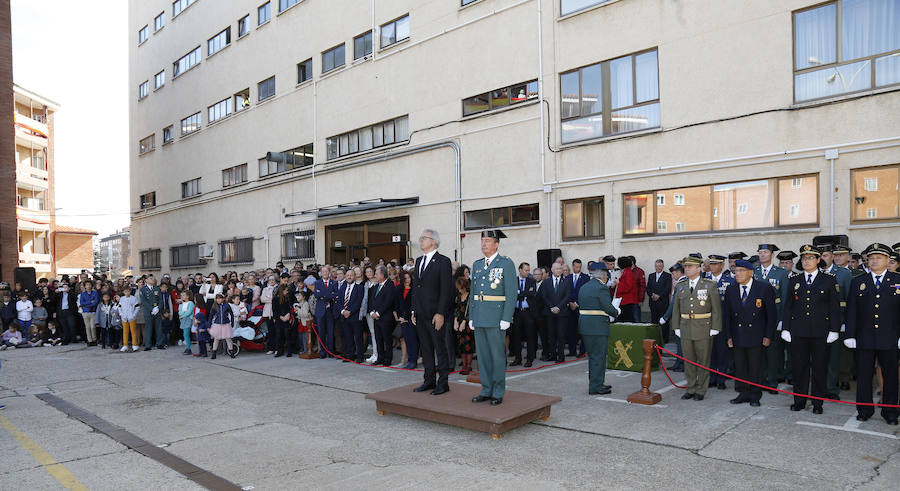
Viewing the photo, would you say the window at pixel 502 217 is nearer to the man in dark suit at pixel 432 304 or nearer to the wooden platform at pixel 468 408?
the man in dark suit at pixel 432 304

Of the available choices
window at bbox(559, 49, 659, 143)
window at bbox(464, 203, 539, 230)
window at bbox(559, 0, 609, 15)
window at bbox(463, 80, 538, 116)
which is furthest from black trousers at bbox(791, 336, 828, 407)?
window at bbox(559, 0, 609, 15)

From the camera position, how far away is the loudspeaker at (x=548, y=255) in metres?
14.3

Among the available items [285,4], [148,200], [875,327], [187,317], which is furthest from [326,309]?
[148,200]

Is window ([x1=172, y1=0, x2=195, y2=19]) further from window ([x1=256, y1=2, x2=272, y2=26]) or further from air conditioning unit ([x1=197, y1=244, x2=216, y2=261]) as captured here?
air conditioning unit ([x1=197, y1=244, x2=216, y2=261])

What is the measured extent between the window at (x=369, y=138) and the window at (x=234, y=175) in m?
6.50

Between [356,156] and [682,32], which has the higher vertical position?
[682,32]

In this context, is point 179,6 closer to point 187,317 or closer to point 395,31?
point 395,31

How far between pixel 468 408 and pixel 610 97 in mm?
9963

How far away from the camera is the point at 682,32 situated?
42.2ft

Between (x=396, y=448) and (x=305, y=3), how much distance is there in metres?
21.0

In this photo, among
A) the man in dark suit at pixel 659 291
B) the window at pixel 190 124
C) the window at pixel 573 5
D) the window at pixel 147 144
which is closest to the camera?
the man in dark suit at pixel 659 291

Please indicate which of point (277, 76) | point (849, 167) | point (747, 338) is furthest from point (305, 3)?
point (747, 338)

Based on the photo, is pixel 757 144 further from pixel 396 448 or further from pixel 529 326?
pixel 396 448

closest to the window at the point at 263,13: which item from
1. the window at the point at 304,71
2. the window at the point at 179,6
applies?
the window at the point at 304,71
